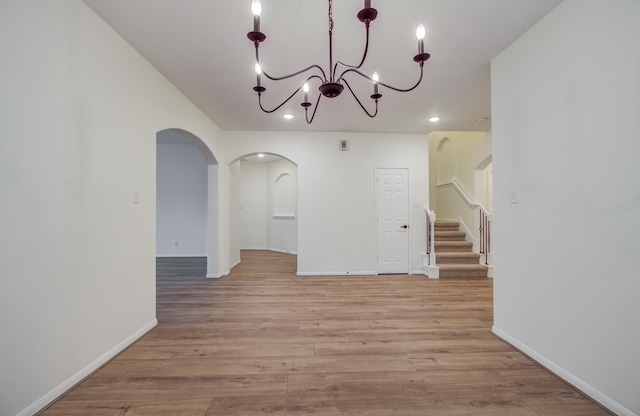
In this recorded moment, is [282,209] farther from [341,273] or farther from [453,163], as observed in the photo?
[453,163]

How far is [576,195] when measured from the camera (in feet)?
5.72

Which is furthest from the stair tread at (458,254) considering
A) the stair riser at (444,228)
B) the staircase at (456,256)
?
the stair riser at (444,228)

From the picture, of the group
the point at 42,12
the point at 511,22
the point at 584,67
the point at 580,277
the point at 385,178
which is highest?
the point at 511,22

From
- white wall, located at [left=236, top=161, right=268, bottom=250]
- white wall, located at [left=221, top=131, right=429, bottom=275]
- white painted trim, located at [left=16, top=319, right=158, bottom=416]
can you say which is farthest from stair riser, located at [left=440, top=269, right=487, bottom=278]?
white wall, located at [left=236, top=161, right=268, bottom=250]

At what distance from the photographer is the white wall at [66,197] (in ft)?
4.58

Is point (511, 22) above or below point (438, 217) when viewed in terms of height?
above

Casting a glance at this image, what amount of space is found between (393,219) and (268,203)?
4449 millimetres

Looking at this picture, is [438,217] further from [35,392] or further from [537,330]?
[35,392]

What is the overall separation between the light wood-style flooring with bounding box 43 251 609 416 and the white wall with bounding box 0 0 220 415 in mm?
308

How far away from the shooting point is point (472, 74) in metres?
2.79

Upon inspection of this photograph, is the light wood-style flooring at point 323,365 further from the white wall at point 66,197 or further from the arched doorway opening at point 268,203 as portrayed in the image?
the arched doorway opening at point 268,203

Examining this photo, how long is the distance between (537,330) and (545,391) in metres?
0.47

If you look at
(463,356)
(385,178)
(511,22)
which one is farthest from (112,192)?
(385,178)

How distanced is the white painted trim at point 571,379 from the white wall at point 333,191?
8.82 ft
